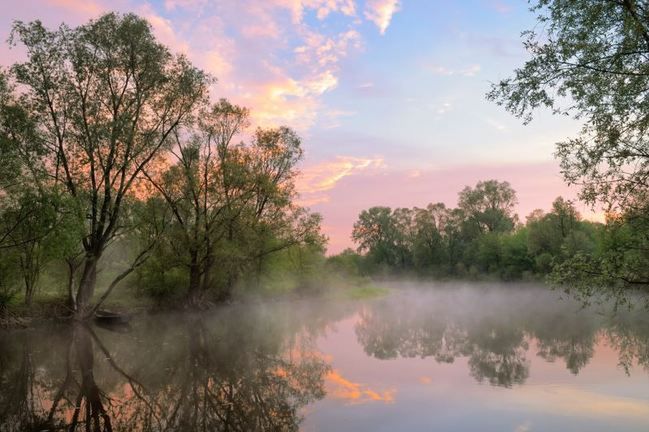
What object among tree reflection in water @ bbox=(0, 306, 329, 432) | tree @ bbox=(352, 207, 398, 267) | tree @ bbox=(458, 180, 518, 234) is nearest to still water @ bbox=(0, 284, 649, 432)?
tree reflection in water @ bbox=(0, 306, 329, 432)

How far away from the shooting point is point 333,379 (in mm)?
13875

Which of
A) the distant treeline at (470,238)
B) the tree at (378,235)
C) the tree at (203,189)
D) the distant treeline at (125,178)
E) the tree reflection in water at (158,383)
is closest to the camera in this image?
the tree reflection in water at (158,383)

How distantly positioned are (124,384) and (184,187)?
1013 inches

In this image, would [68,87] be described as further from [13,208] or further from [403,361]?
[403,361]

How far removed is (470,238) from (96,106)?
7776 centimetres

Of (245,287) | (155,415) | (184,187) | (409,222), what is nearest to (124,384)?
(155,415)

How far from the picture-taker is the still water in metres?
9.70

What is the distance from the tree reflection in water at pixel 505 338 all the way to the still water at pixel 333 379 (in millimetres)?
88

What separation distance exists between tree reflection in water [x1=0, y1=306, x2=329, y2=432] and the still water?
0.18 ft

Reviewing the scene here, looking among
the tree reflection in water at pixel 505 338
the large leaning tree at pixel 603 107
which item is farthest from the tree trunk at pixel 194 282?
the large leaning tree at pixel 603 107

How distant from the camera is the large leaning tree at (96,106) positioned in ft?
87.7

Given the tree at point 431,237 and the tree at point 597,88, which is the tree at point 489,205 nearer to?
the tree at point 431,237

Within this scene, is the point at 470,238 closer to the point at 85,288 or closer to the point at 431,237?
the point at 431,237

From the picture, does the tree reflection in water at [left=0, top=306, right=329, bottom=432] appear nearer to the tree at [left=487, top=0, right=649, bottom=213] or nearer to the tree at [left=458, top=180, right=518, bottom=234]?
the tree at [left=487, top=0, right=649, bottom=213]
